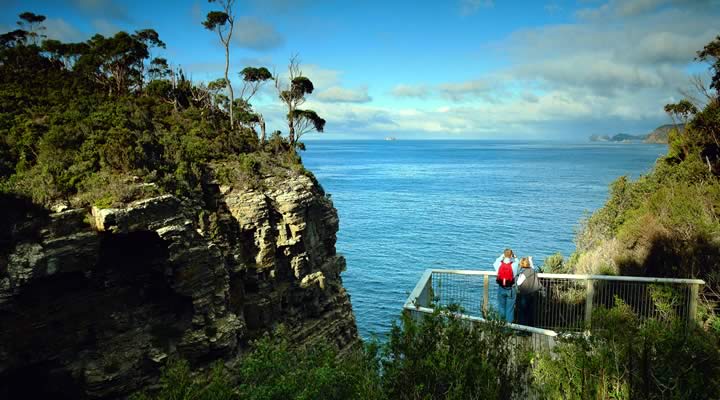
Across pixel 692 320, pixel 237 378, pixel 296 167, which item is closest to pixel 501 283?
pixel 692 320

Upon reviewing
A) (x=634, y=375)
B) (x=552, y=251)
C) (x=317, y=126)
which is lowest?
(x=552, y=251)

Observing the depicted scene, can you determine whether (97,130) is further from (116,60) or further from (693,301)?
(693,301)

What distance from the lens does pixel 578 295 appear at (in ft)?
32.2

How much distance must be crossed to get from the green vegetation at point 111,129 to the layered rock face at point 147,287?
122 cm

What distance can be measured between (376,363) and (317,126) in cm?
2934

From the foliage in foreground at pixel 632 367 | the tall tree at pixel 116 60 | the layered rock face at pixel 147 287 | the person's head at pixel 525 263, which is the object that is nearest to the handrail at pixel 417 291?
the person's head at pixel 525 263

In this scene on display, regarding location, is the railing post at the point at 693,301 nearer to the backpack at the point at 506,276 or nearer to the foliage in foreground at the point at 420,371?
the backpack at the point at 506,276

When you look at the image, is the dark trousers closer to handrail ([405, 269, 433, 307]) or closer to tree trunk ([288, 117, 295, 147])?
handrail ([405, 269, 433, 307])

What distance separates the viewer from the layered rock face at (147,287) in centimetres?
1485

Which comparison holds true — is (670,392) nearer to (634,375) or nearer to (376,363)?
(634,375)

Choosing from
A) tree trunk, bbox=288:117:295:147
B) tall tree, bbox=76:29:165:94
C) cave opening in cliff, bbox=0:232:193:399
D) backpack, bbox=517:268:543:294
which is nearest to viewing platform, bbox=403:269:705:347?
backpack, bbox=517:268:543:294

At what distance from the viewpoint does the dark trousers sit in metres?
9.70

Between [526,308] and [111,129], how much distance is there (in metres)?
17.2

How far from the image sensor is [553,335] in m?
7.22
